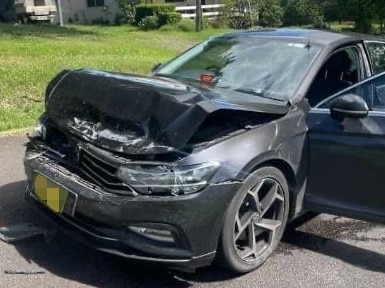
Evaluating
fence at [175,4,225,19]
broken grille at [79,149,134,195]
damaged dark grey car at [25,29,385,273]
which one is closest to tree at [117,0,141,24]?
fence at [175,4,225,19]

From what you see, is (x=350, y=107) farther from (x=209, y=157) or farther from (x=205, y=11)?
(x=205, y=11)

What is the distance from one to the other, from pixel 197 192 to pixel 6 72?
7.05 meters

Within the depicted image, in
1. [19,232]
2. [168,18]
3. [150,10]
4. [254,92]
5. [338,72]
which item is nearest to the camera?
[19,232]

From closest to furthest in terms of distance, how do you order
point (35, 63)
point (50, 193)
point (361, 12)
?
1. point (50, 193)
2. point (35, 63)
3. point (361, 12)

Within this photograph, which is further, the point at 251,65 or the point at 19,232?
the point at 251,65

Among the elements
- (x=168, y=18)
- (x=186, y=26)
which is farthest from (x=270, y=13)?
(x=168, y=18)

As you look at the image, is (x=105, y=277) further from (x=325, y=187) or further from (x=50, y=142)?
(x=325, y=187)

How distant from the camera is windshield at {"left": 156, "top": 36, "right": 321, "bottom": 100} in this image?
4.52m

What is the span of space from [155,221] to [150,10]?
30.8 metres

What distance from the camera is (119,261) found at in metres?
3.96

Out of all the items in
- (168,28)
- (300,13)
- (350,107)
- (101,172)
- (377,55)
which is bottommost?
(168,28)

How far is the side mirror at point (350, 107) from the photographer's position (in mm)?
4004

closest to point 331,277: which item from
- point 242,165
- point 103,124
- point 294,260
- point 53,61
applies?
point 294,260

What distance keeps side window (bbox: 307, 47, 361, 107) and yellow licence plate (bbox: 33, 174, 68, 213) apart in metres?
2.15
